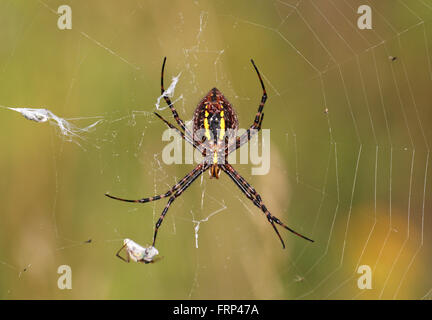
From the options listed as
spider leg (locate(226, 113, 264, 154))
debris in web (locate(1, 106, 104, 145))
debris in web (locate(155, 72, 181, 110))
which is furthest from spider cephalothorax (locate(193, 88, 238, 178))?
debris in web (locate(1, 106, 104, 145))

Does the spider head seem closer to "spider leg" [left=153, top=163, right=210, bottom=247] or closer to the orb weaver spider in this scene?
the orb weaver spider

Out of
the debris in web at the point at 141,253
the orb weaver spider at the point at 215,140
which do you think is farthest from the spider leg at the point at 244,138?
the debris in web at the point at 141,253

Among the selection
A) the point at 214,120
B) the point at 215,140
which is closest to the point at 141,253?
the point at 215,140

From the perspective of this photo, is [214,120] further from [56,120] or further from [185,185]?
[56,120]

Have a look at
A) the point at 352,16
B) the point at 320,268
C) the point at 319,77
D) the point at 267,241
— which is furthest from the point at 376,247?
A: the point at 352,16

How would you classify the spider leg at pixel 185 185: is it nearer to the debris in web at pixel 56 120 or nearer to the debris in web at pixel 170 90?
the debris in web at pixel 170 90

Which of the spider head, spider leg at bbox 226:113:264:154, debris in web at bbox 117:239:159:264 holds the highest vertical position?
the spider head
